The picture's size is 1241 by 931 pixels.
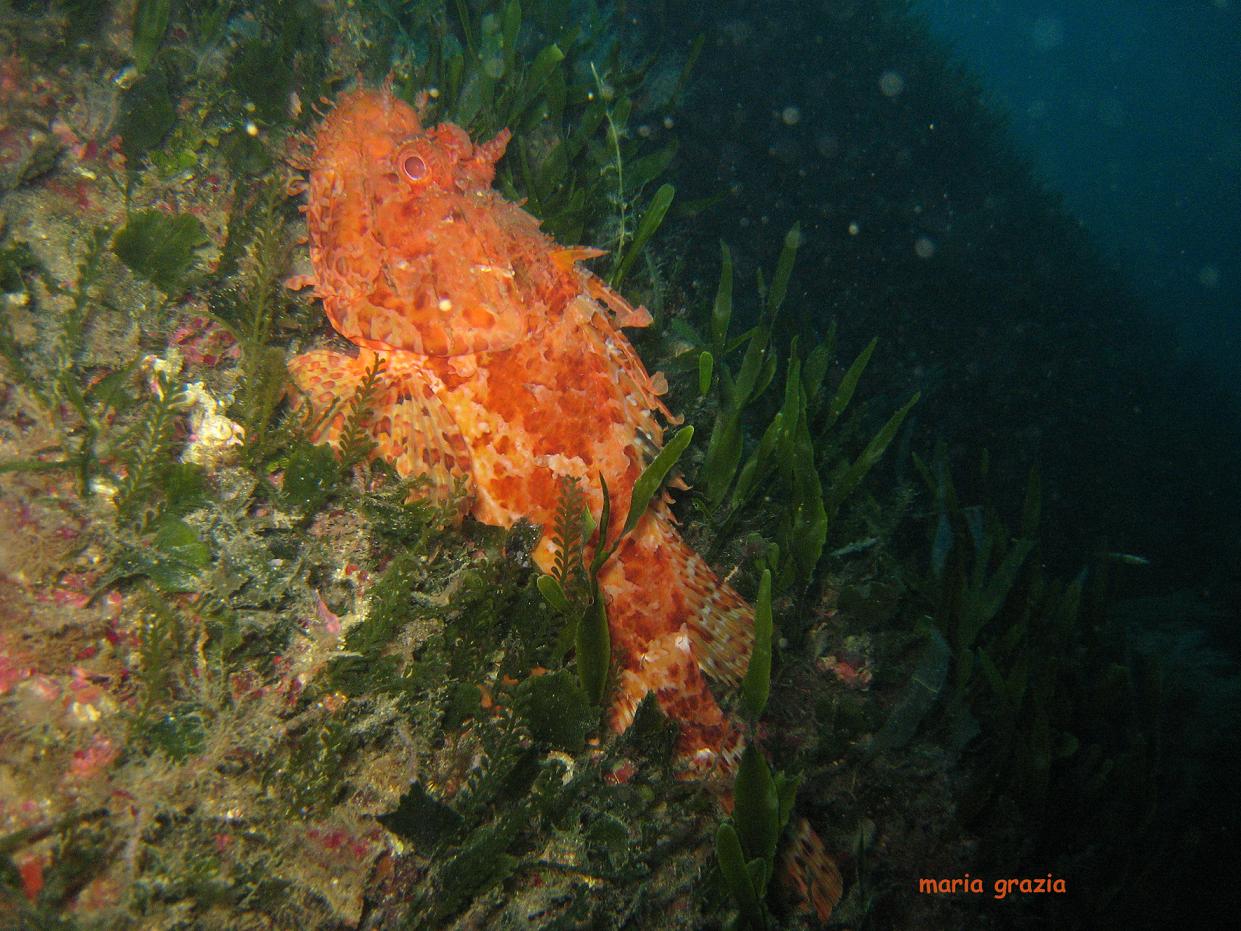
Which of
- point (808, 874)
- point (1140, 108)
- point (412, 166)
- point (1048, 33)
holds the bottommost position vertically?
point (808, 874)

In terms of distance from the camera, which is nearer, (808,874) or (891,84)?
(808,874)

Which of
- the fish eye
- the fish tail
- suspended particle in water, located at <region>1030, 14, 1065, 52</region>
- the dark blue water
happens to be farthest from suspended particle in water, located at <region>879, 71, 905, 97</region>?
suspended particle in water, located at <region>1030, 14, 1065, 52</region>

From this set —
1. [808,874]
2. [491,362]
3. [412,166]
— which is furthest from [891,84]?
[808,874]

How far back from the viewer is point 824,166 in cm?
952

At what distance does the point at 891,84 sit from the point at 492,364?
37.2 feet

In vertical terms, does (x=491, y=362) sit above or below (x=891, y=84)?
below

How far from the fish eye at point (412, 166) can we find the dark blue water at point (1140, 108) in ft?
307

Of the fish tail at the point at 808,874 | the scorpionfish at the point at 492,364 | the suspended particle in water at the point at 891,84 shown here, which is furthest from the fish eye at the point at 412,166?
the suspended particle in water at the point at 891,84

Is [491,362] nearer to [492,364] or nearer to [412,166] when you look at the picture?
[492,364]

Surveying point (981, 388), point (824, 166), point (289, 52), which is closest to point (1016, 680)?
point (289, 52)

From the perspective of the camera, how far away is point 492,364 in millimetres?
2998

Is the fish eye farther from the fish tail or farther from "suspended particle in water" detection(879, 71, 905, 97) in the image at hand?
"suspended particle in water" detection(879, 71, 905, 97)

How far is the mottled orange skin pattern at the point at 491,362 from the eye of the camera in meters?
2.85

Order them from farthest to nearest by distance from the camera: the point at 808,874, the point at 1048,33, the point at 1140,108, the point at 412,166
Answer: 1. the point at 1048,33
2. the point at 1140,108
3. the point at 412,166
4. the point at 808,874
